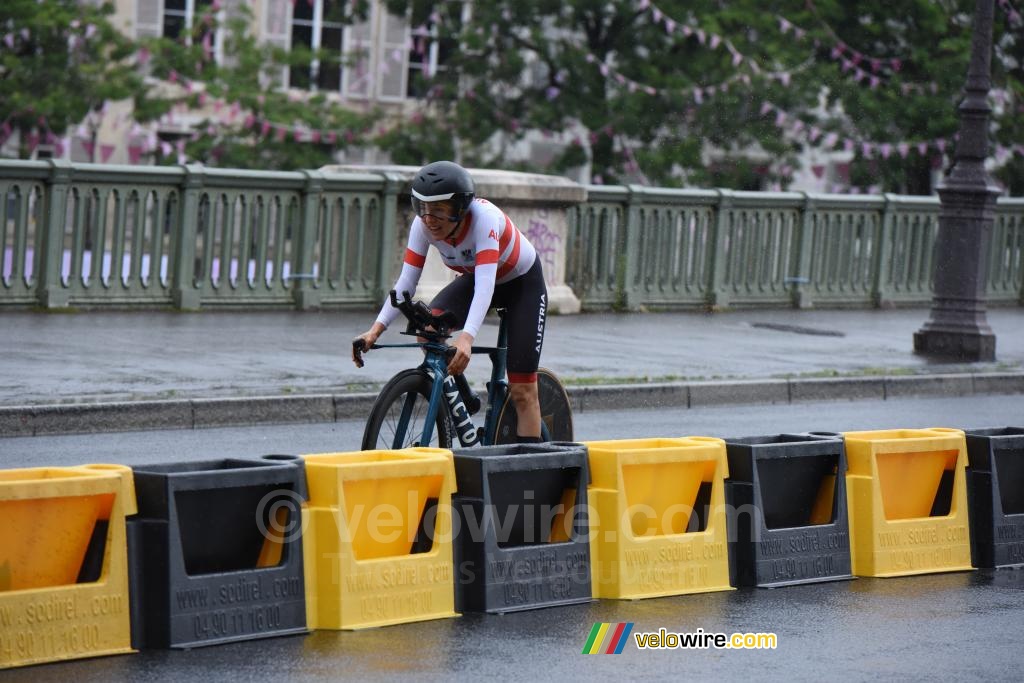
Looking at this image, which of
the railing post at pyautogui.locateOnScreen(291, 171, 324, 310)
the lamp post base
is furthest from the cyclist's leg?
the railing post at pyautogui.locateOnScreen(291, 171, 324, 310)

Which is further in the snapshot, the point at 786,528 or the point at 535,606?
the point at 786,528

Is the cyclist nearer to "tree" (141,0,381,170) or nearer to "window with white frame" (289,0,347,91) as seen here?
"tree" (141,0,381,170)

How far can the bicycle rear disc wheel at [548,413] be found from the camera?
28.0ft

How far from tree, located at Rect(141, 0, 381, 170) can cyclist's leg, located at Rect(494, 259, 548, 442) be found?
25.1 meters

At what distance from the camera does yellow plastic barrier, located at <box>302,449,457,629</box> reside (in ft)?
20.5

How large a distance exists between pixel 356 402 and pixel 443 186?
4.47 meters

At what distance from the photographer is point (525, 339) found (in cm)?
837

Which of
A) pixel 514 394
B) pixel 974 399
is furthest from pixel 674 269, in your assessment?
pixel 514 394

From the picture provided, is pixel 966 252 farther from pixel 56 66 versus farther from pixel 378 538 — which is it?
pixel 56 66

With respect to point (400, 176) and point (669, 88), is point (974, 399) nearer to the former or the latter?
point (400, 176)

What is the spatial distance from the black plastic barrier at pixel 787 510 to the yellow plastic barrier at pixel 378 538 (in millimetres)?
1325

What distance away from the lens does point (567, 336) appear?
A: 1708cm

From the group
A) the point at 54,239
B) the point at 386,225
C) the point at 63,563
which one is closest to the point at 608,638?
the point at 63,563

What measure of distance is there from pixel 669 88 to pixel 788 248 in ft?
40.8
